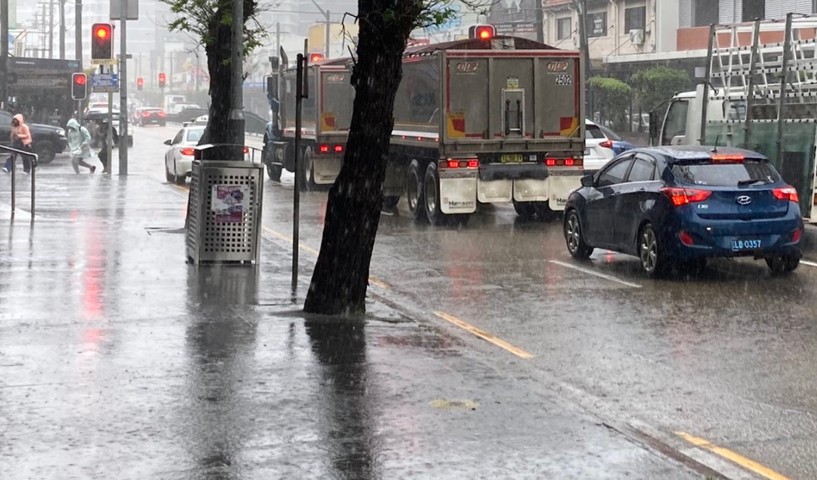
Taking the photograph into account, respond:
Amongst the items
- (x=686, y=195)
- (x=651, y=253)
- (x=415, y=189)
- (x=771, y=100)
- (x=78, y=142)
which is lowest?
(x=651, y=253)

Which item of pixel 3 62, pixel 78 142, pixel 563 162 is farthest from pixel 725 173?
pixel 3 62

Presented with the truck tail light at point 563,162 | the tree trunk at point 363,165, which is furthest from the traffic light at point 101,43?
the tree trunk at point 363,165

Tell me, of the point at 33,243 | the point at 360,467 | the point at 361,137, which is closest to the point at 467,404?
the point at 360,467

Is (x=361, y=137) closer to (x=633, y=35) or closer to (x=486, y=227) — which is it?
(x=486, y=227)

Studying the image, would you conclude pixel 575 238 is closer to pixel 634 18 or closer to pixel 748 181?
pixel 748 181

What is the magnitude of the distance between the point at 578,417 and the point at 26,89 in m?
49.6

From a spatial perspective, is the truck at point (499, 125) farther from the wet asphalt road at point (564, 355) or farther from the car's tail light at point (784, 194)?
the car's tail light at point (784, 194)

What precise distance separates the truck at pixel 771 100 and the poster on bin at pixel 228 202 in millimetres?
6136

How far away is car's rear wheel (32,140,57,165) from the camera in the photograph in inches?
1697

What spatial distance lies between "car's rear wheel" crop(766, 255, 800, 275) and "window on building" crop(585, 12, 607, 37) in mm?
42822

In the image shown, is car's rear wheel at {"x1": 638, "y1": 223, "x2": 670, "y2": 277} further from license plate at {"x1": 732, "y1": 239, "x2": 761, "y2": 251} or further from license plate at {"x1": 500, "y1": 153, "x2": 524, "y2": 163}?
license plate at {"x1": 500, "y1": 153, "x2": 524, "y2": 163}

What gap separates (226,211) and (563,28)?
47844mm

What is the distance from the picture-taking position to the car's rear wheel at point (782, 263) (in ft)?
51.0

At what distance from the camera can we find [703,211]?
1488 cm
